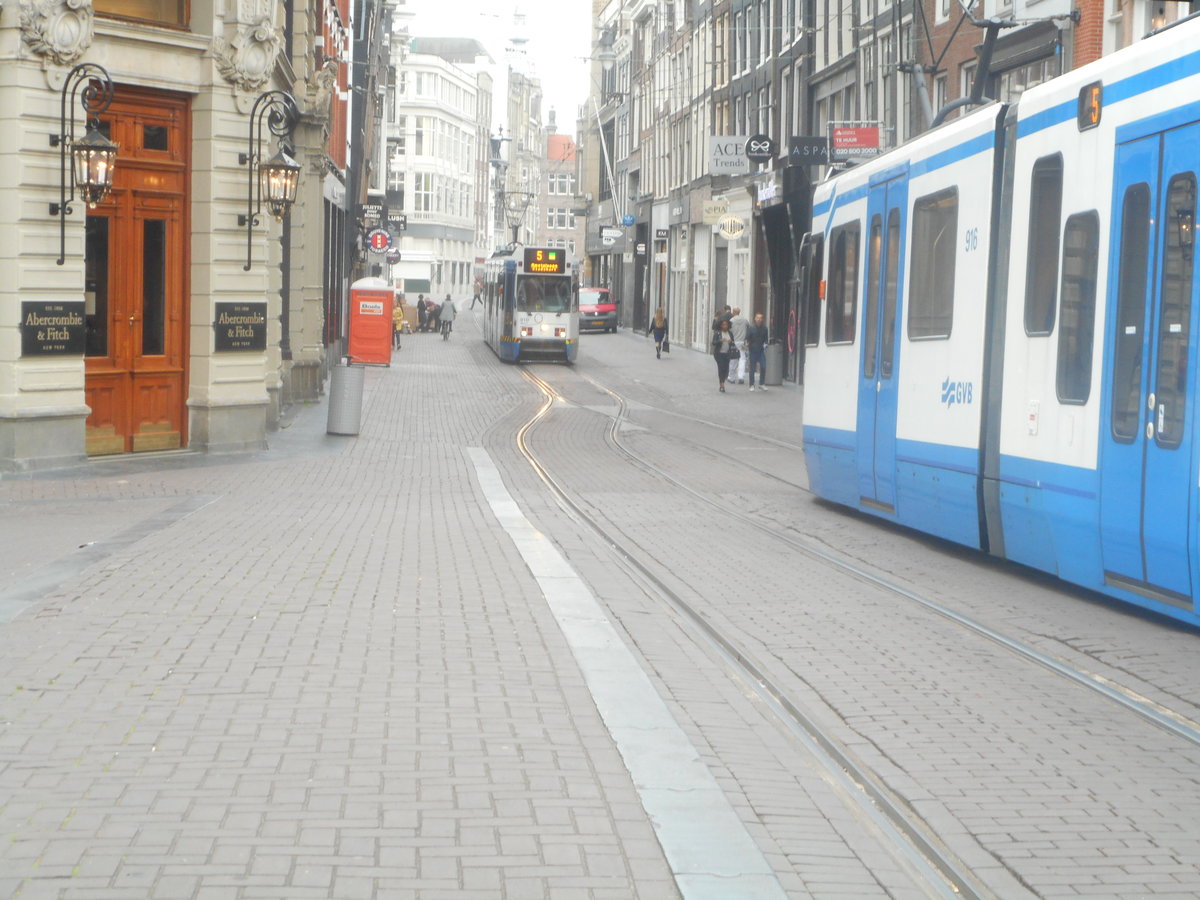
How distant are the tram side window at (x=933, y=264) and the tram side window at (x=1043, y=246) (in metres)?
1.31

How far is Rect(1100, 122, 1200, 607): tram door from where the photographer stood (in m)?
8.24

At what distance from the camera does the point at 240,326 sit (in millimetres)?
18875

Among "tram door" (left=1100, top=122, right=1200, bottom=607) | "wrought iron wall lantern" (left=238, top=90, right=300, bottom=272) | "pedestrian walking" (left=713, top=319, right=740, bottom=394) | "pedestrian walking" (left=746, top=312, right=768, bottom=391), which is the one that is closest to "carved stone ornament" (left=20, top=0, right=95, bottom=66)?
"wrought iron wall lantern" (left=238, top=90, right=300, bottom=272)

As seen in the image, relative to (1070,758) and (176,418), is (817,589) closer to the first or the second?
(1070,758)

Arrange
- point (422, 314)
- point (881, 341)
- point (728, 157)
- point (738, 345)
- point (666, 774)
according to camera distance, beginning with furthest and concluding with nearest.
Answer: point (422, 314), point (728, 157), point (738, 345), point (881, 341), point (666, 774)

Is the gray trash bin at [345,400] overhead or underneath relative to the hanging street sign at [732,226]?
underneath

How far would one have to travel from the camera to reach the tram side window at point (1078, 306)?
30.7ft

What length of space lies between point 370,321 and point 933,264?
89.8ft

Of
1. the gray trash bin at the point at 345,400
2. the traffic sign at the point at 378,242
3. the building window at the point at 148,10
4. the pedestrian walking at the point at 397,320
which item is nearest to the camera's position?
the building window at the point at 148,10

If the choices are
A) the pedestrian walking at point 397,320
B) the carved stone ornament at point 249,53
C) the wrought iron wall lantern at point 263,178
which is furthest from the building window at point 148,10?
the pedestrian walking at point 397,320

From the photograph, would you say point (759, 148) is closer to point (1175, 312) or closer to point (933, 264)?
point (933, 264)

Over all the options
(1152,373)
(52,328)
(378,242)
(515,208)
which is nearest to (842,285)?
(1152,373)

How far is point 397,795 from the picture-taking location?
17.1ft

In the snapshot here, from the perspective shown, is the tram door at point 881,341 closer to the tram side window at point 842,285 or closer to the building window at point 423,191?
the tram side window at point 842,285
